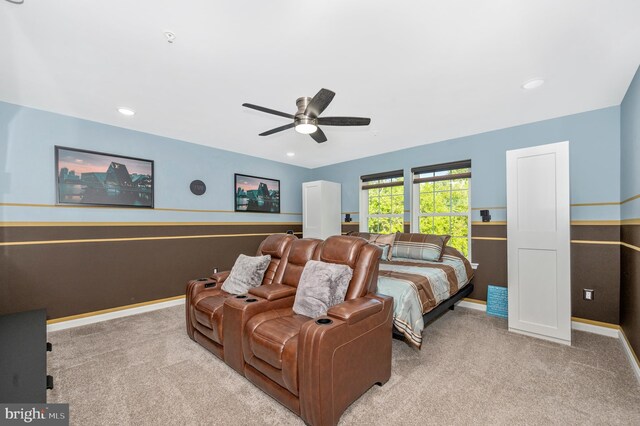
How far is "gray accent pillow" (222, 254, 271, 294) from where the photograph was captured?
2.87 meters

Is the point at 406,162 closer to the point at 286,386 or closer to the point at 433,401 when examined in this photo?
the point at 433,401

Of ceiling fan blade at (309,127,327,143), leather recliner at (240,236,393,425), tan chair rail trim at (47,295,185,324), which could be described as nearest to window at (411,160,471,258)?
ceiling fan blade at (309,127,327,143)

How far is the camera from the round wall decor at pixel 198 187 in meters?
4.54

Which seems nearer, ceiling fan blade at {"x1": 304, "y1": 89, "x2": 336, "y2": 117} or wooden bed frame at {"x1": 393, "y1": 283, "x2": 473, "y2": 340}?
ceiling fan blade at {"x1": 304, "y1": 89, "x2": 336, "y2": 117}

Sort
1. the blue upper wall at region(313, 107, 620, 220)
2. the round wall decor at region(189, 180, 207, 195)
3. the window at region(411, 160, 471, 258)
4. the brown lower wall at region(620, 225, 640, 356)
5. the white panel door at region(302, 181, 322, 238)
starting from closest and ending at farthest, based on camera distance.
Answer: the brown lower wall at region(620, 225, 640, 356) < the blue upper wall at region(313, 107, 620, 220) < the window at region(411, 160, 471, 258) < the round wall decor at region(189, 180, 207, 195) < the white panel door at region(302, 181, 322, 238)

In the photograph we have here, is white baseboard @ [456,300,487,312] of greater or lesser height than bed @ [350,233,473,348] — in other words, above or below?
below

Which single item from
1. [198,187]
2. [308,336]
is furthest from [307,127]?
[198,187]

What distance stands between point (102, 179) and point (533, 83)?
5.12 meters

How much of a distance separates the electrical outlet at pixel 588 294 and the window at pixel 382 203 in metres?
2.51

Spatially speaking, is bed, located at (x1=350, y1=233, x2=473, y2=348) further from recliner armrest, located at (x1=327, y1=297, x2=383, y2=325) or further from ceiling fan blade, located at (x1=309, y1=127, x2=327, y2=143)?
ceiling fan blade, located at (x1=309, y1=127, x2=327, y2=143)

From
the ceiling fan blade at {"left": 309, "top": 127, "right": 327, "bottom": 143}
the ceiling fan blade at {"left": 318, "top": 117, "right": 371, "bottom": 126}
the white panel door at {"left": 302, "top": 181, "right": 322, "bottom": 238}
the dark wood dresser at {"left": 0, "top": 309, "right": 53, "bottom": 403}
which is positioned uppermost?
the ceiling fan blade at {"left": 318, "top": 117, "right": 371, "bottom": 126}

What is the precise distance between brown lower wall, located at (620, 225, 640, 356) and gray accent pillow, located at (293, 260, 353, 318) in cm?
254

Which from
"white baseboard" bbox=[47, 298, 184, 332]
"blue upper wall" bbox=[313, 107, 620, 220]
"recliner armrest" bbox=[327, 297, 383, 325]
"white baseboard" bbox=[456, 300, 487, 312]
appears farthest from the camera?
"white baseboard" bbox=[456, 300, 487, 312]

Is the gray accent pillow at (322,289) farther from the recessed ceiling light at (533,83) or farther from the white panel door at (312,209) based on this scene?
the white panel door at (312,209)
